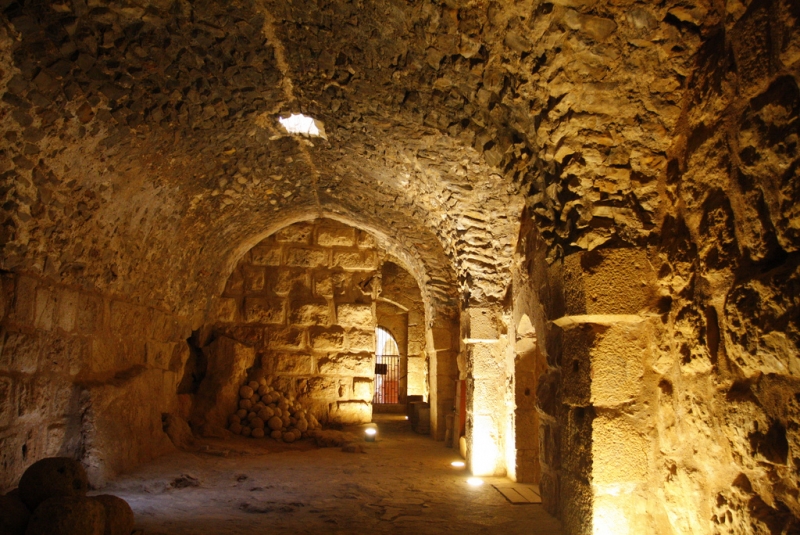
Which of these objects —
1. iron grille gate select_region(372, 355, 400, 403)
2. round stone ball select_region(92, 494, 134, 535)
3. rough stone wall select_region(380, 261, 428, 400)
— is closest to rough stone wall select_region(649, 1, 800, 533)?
round stone ball select_region(92, 494, 134, 535)

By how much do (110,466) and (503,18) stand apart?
4100 millimetres

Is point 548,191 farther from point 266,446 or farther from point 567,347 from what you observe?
point 266,446

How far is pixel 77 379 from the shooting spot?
13.7ft

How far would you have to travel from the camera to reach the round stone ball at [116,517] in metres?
2.83

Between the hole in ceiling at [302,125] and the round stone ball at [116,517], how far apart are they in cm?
260

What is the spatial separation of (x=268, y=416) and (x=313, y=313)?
1462 mm

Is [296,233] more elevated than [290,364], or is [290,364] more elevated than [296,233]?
[296,233]

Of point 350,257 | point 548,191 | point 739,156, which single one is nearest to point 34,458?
point 548,191

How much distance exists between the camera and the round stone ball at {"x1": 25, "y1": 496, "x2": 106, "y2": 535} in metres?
2.48

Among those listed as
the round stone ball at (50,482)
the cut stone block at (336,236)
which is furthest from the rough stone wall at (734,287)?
the cut stone block at (336,236)

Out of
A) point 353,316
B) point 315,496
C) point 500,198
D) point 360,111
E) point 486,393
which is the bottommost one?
point 315,496

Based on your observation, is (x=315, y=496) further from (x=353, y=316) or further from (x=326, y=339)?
(x=353, y=316)

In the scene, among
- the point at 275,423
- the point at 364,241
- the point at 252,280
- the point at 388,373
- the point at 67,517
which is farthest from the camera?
the point at 388,373

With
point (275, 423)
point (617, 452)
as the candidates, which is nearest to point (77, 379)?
point (275, 423)
